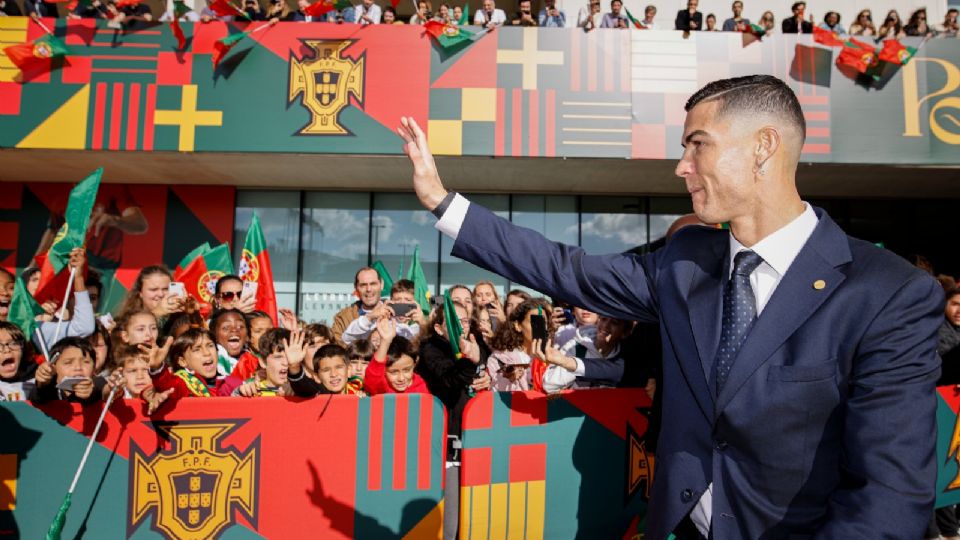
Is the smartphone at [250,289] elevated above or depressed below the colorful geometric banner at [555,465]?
above

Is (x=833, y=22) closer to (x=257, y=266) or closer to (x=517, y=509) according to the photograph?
(x=257, y=266)

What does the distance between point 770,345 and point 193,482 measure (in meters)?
3.49

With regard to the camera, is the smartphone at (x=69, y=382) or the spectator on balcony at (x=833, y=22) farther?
the spectator on balcony at (x=833, y=22)

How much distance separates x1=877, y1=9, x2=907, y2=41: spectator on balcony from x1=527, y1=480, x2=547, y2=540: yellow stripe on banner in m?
10.4

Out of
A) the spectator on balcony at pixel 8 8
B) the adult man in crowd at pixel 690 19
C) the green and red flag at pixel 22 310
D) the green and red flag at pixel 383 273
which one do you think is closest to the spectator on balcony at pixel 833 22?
the adult man in crowd at pixel 690 19

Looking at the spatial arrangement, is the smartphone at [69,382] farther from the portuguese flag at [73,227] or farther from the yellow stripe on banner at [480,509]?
the yellow stripe on banner at [480,509]

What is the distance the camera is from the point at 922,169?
1110cm

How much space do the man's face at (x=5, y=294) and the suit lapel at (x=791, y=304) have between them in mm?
7102

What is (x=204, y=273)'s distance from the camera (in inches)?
332

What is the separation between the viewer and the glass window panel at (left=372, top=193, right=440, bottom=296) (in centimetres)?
1374

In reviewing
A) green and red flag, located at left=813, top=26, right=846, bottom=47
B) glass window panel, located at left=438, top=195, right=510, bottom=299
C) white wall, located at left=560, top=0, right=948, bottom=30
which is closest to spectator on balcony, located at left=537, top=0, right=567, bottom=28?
white wall, located at left=560, top=0, right=948, bottom=30

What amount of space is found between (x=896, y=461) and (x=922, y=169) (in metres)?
12.1

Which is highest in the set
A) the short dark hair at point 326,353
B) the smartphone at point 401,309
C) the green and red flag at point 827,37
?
the green and red flag at point 827,37

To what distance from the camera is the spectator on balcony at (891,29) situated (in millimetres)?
10664
